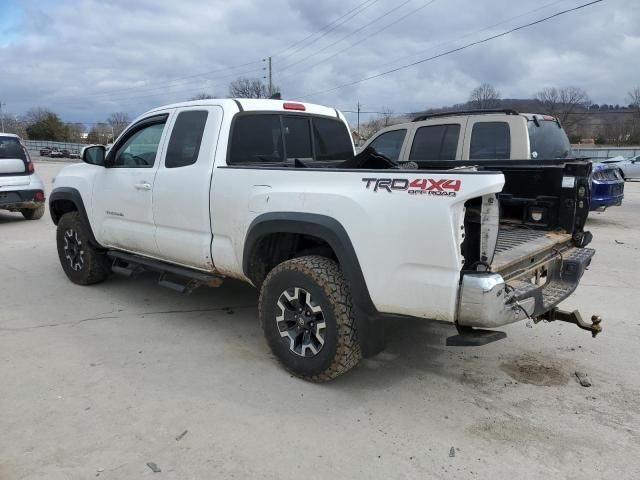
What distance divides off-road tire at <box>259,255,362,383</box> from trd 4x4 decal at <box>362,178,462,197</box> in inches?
27.6

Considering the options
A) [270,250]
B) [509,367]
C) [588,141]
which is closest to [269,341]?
[270,250]

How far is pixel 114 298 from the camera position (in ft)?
Result: 18.5

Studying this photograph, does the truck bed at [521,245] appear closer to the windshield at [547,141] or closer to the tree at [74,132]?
the windshield at [547,141]

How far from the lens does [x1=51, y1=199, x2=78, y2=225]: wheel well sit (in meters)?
6.19

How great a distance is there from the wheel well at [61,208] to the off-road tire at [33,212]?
549cm

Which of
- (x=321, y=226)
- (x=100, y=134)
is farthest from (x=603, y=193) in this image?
(x=100, y=134)

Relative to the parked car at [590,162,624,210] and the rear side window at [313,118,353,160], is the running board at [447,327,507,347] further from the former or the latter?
the parked car at [590,162,624,210]

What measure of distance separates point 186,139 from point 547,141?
568 cm

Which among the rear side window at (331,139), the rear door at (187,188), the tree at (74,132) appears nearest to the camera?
the rear door at (187,188)

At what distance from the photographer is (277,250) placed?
13.2ft

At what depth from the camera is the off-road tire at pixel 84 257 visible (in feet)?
19.1

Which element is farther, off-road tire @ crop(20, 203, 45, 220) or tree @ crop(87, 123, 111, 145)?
tree @ crop(87, 123, 111, 145)

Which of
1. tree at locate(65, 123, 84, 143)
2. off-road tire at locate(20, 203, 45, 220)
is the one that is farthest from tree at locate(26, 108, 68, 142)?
off-road tire at locate(20, 203, 45, 220)

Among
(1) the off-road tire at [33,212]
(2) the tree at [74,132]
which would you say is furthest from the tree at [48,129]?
(1) the off-road tire at [33,212]
